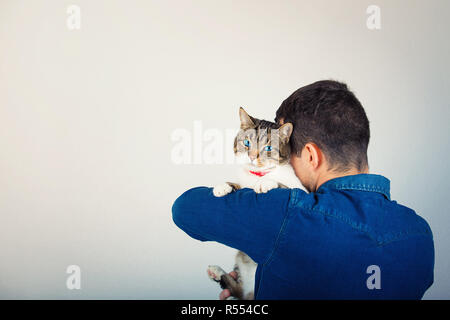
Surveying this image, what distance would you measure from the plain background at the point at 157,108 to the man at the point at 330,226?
1.19m

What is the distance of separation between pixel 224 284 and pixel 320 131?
0.90m

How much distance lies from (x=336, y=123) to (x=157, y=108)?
1.46 metres

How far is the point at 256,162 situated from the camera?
1312mm

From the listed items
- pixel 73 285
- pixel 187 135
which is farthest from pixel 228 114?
pixel 73 285

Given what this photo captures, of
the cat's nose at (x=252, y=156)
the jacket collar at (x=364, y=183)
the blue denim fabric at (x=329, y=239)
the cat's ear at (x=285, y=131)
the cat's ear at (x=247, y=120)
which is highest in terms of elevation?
the cat's ear at (x=247, y=120)

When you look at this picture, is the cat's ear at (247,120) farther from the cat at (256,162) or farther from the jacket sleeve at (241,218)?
the jacket sleeve at (241,218)

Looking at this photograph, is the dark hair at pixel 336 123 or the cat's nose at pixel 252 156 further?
the cat's nose at pixel 252 156

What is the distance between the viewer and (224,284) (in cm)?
150

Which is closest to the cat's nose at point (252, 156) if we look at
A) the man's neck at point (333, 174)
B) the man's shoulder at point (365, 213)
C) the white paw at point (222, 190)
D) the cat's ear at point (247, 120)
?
the cat's ear at point (247, 120)

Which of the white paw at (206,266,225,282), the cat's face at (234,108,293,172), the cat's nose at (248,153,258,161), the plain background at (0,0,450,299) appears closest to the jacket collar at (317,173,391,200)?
the cat's face at (234,108,293,172)

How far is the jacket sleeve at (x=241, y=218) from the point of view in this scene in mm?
851

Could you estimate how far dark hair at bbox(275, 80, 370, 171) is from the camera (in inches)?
A: 37.4

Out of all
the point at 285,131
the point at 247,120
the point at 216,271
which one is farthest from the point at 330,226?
the point at 216,271

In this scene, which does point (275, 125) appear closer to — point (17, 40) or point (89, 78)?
point (89, 78)
